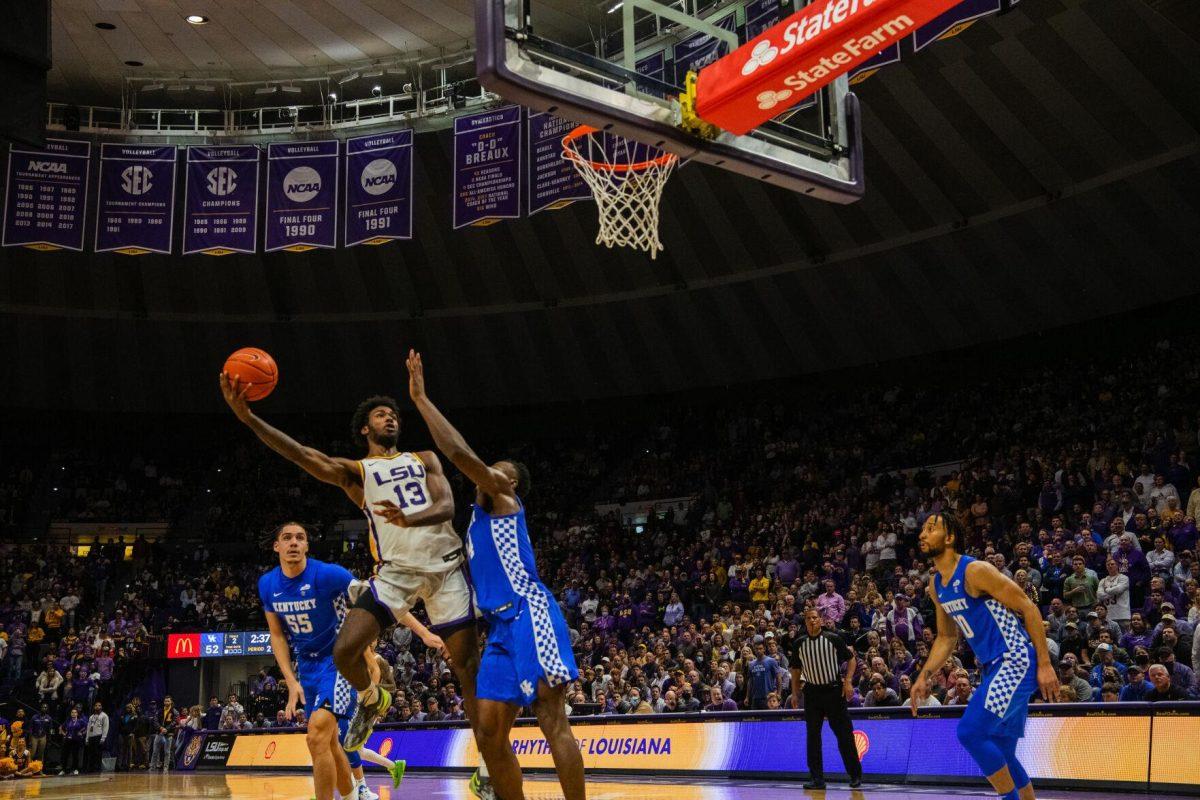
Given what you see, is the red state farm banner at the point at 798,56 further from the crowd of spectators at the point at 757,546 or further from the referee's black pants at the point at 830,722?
the referee's black pants at the point at 830,722

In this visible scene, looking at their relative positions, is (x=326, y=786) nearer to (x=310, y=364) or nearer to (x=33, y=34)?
(x=33, y=34)

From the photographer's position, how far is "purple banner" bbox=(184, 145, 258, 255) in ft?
71.8

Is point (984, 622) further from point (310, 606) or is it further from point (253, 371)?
point (253, 371)

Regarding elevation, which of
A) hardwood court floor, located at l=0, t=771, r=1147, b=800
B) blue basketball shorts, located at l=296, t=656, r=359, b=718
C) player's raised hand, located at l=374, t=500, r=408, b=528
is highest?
player's raised hand, located at l=374, t=500, r=408, b=528

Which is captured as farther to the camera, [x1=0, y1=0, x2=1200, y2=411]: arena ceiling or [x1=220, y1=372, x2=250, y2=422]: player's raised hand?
[x1=0, y1=0, x2=1200, y2=411]: arena ceiling

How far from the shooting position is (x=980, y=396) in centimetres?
2517

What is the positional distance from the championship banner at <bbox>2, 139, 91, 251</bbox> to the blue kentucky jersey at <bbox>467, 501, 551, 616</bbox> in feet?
58.0

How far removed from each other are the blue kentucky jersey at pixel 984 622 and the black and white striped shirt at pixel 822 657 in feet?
15.0

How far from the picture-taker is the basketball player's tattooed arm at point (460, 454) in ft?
19.8

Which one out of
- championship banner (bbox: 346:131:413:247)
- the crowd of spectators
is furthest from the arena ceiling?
championship banner (bbox: 346:131:413:247)

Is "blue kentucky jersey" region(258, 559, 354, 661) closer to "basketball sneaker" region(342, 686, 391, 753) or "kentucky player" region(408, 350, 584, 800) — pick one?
"basketball sneaker" region(342, 686, 391, 753)

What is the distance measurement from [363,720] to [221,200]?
16.2 meters

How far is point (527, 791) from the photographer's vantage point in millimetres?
12234

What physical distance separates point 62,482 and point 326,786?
92.6 ft
